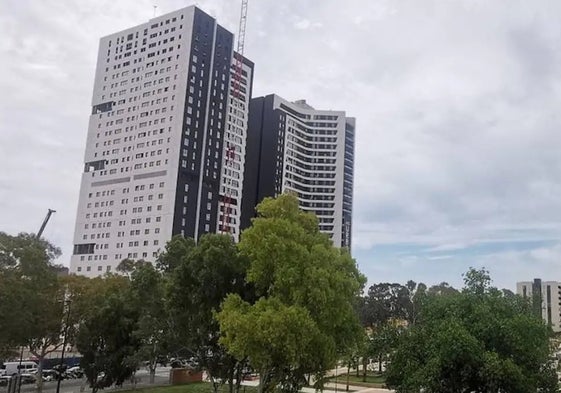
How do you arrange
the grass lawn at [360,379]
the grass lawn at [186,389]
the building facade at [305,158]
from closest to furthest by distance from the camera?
the grass lawn at [186,389] → the grass lawn at [360,379] → the building facade at [305,158]

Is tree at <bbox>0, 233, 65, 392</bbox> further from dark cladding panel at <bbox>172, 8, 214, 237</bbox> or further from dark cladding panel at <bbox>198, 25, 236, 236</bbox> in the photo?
dark cladding panel at <bbox>198, 25, 236, 236</bbox>

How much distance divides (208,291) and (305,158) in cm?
9635

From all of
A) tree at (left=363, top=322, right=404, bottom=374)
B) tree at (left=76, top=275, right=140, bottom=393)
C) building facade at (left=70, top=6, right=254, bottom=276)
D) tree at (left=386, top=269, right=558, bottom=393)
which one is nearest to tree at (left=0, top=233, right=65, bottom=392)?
tree at (left=76, top=275, right=140, bottom=393)

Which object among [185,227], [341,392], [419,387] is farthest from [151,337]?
[185,227]

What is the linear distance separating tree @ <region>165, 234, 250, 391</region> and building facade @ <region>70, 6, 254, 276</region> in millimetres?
55160

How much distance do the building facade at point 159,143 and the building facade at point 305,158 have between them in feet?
57.6

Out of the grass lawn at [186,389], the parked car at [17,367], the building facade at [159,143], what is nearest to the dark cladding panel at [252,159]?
the building facade at [159,143]

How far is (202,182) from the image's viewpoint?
281 ft

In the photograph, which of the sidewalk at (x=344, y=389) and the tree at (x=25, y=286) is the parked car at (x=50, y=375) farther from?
the sidewalk at (x=344, y=389)

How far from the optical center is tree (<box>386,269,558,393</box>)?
19.0 m

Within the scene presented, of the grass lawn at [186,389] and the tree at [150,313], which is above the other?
the tree at [150,313]

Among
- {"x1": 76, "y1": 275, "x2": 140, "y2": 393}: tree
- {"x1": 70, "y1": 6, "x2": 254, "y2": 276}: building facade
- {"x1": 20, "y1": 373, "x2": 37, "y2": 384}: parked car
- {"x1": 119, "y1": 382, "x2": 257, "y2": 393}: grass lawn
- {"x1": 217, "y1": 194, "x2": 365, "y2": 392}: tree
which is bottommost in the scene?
{"x1": 20, "y1": 373, "x2": 37, "y2": 384}: parked car

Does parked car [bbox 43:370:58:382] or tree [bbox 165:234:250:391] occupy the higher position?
tree [bbox 165:234:250:391]

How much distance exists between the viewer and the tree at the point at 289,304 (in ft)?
65.9
